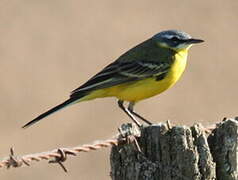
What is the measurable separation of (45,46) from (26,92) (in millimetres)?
1995

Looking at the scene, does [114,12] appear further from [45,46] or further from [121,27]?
[45,46]

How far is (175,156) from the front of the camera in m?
5.90

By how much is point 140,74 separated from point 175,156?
3.36m

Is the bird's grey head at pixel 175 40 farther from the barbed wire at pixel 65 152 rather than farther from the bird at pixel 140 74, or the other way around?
the barbed wire at pixel 65 152

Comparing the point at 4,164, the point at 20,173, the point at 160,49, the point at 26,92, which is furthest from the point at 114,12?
the point at 4,164

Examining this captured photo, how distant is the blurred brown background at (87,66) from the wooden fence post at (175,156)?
7.31 m

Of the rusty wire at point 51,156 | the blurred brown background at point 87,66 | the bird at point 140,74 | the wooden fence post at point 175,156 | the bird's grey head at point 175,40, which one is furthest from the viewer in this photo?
the blurred brown background at point 87,66

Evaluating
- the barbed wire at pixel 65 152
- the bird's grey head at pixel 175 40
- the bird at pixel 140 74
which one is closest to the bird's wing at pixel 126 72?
the bird at pixel 140 74

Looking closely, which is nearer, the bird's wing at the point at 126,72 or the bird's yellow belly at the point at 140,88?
the bird's wing at the point at 126,72

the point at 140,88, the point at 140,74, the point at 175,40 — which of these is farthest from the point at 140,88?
the point at 175,40

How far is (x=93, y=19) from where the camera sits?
744 inches

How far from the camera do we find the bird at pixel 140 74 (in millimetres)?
8969

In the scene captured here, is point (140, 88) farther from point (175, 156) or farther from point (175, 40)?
point (175, 156)

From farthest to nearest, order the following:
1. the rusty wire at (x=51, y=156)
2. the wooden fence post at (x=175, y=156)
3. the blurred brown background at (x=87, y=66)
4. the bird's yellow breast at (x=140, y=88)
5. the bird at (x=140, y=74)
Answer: the blurred brown background at (x=87, y=66)
the bird's yellow breast at (x=140, y=88)
the bird at (x=140, y=74)
the wooden fence post at (x=175, y=156)
the rusty wire at (x=51, y=156)
